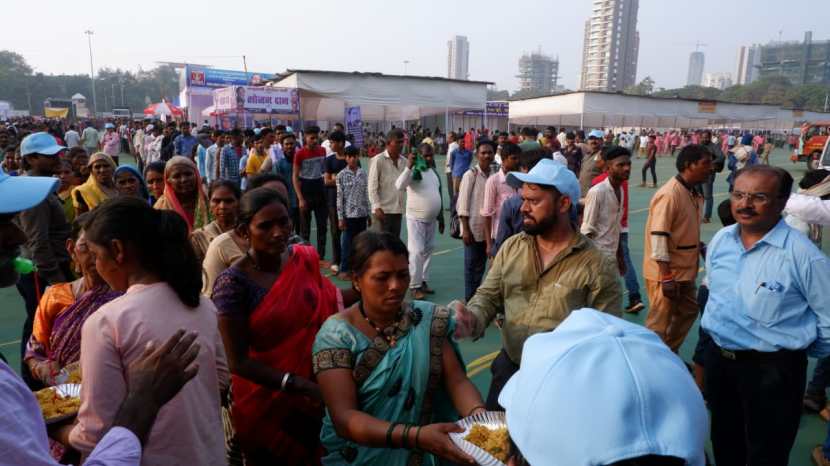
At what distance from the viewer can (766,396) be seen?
98.4 inches

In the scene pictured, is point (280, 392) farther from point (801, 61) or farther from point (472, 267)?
point (801, 61)

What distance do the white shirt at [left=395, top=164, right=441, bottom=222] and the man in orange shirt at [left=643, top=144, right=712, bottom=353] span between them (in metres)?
2.56

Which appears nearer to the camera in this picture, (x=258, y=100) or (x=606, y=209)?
(x=606, y=209)

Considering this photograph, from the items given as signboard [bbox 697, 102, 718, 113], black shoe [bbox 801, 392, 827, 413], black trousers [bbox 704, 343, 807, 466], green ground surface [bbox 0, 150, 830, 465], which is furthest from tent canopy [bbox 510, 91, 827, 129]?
black trousers [bbox 704, 343, 807, 466]

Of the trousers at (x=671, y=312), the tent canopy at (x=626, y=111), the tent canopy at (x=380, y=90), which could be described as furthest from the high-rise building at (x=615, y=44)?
the trousers at (x=671, y=312)

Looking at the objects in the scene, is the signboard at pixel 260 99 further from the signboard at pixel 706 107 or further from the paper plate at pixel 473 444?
the signboard at pixel 706 107

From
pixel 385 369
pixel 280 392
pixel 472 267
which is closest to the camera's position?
pixel 385 369

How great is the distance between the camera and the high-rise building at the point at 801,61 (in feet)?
444

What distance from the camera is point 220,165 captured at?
29.8 feet

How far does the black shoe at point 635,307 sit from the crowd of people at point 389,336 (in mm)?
1544

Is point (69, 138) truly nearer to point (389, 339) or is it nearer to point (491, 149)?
point (491, 149)

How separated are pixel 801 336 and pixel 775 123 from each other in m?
52.7

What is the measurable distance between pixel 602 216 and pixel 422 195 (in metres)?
2.02

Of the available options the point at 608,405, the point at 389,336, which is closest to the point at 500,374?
the point at 389,336
